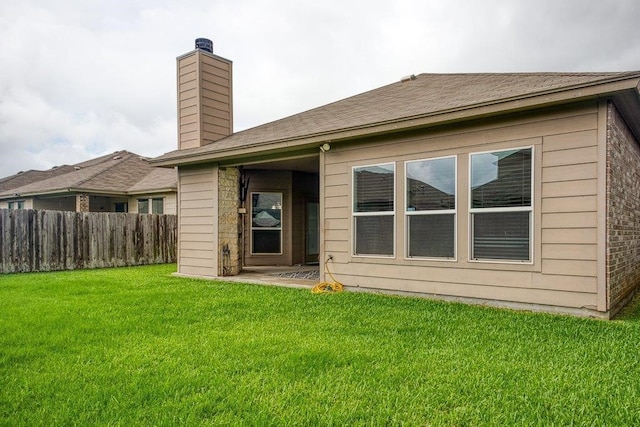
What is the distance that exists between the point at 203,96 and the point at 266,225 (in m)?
3.70

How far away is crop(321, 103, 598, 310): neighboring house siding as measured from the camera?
4.81 meters

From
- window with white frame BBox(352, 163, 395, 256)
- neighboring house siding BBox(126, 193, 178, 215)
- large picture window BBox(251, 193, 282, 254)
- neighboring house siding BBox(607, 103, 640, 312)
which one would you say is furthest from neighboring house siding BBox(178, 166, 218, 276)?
neighboring house siding BBox(607, 103, 640, 312)

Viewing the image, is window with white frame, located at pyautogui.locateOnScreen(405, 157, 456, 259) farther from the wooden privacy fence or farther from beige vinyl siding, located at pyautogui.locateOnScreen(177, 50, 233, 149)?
the wooden privacy fence

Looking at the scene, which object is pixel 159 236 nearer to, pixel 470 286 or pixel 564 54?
pixel 470 286

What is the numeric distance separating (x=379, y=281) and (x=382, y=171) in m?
1.74

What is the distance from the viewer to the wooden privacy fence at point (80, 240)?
9.88 meters

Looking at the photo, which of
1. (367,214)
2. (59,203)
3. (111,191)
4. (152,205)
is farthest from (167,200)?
(367,214)

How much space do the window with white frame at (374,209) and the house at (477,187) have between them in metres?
0.02

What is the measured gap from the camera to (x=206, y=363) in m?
3.36

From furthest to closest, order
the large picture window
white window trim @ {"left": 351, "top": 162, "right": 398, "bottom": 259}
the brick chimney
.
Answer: the large picture window < the brick chimney < white window trim @ {"left": 351, "top": 162, "right": 398, "bottom": 259}

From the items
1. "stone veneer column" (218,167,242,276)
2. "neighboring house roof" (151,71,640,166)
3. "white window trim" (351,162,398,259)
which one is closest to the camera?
"neighboring house roof" (151,71,640,166)

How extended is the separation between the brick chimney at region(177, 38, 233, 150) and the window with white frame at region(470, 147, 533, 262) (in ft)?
21.7

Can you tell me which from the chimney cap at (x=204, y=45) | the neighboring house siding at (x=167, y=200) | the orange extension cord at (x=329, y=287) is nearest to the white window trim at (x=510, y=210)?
the orange extension cord at (x=329, y=287)

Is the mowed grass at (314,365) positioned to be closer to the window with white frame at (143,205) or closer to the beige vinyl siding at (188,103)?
the beige vinyl siding at (188,103)
